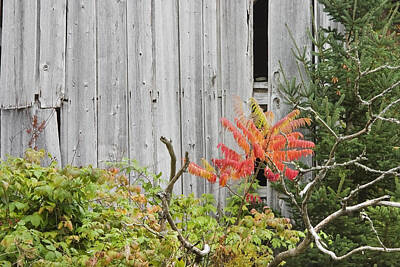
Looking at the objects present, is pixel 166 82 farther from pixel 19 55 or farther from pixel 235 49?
pixel 19 55

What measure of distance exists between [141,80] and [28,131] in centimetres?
129

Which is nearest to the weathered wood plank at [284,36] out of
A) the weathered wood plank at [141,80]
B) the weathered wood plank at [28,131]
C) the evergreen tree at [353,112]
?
the evergreen tree at [353,112]

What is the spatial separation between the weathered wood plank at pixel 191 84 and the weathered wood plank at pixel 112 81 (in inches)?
25.8

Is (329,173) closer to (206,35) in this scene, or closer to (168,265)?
(206,35)

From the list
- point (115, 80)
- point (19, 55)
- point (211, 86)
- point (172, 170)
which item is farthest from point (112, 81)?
point (172, 170)

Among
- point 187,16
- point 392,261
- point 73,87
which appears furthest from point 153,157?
point 392,261

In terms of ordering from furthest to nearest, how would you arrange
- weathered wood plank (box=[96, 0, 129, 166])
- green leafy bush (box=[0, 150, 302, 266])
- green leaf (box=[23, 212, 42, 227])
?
weathered wood plank (box=[96, 0, 129, 166]), green leaf (box=[23, 212, 42, 227]), green leafy bush (box=[0, 150, 302, 266])

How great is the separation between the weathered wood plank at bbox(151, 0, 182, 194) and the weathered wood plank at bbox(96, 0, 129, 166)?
0.34 meters

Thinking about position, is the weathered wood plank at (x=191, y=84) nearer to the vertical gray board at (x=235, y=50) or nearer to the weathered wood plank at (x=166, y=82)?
the weathered wood plank at (x=166, y=82)

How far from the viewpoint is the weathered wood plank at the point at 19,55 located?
642 centimetres

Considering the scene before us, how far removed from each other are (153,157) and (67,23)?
167 cm

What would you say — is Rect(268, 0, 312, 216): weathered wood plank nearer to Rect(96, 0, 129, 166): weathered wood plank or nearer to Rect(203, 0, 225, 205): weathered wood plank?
Rect(203, 0, 225, 205): weathered wood plank

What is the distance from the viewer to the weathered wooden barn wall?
21.0ft

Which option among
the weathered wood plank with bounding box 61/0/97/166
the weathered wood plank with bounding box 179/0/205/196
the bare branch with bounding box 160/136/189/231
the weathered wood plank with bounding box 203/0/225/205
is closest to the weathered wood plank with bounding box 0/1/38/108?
the weathered wood plank with bounding box 61/0/97/166
